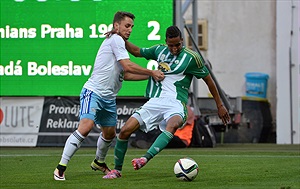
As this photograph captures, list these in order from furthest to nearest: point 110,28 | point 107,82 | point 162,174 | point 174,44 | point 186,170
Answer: point 110,28
point 162,174
point 107,82
point 174,44
point 186,170

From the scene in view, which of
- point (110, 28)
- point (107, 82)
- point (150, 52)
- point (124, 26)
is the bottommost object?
point (110, 28)

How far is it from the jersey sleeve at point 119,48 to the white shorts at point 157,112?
701 millimetres

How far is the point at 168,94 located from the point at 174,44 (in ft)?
2.14

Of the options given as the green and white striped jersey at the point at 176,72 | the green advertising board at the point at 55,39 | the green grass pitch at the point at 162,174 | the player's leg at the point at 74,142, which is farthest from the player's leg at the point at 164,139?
the green advertising board at the point at 55,39

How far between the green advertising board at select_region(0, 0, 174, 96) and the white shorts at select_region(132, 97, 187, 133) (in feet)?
31.2

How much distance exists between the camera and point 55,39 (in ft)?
69.6

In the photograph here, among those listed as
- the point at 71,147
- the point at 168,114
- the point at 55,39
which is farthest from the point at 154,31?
the point at 71,147

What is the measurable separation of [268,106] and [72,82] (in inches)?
430

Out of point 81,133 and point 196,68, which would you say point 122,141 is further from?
point 196,68

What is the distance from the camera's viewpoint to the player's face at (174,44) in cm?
1139

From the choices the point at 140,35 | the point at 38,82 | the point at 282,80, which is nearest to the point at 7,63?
the point at 38,82

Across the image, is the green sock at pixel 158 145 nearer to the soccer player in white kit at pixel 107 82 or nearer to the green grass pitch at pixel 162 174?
the green grass pitch at pixel 162 174

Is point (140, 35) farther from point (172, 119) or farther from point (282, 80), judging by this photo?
point (172, 119)

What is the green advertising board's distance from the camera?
21.0 m
